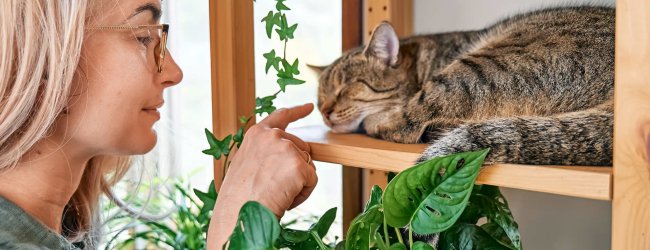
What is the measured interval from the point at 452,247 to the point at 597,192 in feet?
0.74

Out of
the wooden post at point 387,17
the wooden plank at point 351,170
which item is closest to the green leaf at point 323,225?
the wooden post at point 387,17

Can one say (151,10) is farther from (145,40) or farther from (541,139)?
(541,139)

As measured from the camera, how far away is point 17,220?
932 mm

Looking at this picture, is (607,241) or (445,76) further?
(607,241)

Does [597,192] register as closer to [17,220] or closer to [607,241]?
[607,241]

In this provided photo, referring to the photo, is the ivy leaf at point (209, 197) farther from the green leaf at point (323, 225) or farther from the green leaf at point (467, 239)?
the green leaf at point (467, 239)

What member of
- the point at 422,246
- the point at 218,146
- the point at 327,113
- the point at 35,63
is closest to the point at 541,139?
the point at 422,246

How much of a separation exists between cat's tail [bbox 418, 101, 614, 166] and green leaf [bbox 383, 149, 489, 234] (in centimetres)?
5

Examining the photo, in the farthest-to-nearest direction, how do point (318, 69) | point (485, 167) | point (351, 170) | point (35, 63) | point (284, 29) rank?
point (351, 170), point (318, 69), point (284, 29), point (35, 63), point (485, 167)

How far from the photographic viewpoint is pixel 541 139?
79 centimetres

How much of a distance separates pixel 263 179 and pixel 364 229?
183 millimetres

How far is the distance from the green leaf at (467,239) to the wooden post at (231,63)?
461 mm

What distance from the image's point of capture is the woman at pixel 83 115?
881 mm

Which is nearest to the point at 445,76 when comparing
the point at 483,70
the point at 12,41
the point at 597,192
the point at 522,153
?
the point at 483,70
